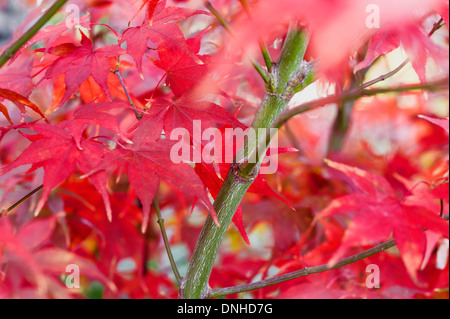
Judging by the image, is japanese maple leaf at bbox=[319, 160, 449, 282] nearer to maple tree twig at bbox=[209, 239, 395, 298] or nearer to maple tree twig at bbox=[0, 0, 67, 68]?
maple tree twig at bbox=[209, 239, 395, 298]

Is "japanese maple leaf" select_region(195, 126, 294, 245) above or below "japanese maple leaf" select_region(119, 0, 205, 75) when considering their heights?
below

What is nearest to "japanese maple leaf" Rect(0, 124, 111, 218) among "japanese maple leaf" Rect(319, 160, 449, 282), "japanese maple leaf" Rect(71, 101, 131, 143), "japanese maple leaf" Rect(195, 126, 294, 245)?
"japanese maple leaf" Rect(71, 101, 131, 143)

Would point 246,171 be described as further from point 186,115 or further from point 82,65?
point 82,65

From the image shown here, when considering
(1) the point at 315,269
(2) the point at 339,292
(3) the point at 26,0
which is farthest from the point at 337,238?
(3) the point at 26,0

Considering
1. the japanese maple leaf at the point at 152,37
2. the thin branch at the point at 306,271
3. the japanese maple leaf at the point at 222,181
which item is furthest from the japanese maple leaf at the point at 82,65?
the thin branch at the point at 306,271

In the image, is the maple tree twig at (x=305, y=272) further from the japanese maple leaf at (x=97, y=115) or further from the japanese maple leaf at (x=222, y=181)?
the japanese maple leaf at (x=97, y=115)

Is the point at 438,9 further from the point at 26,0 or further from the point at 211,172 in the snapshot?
the point at 26,0
